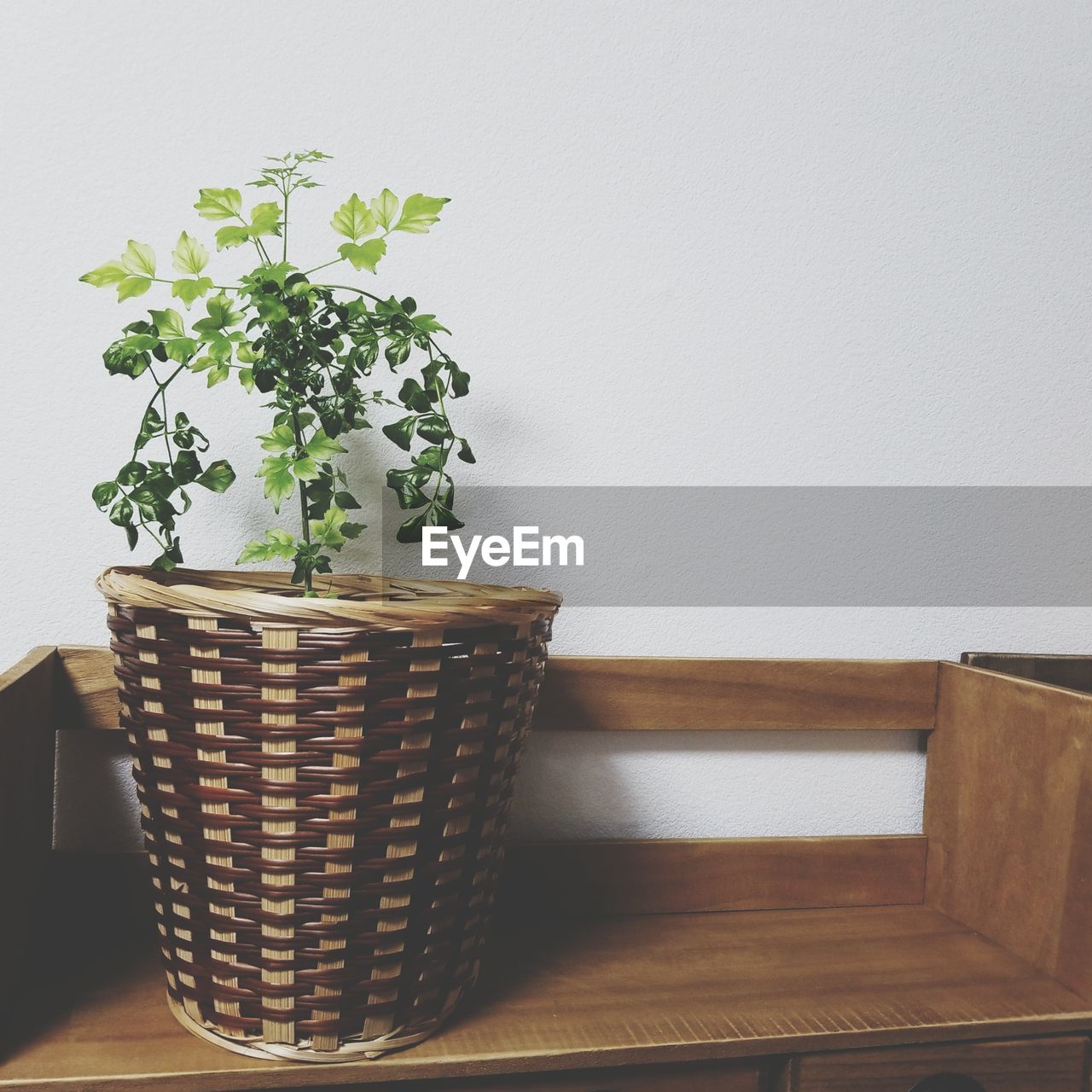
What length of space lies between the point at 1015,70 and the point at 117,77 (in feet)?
3.32

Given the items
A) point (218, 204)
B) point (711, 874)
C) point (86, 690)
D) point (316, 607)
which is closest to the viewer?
point (316, 607)

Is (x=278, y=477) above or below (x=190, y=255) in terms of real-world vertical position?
below

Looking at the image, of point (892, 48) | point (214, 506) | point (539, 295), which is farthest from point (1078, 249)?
point (214, 506)

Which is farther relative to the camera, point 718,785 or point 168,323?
point 718,785

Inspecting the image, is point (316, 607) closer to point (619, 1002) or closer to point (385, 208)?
point (385, 208)

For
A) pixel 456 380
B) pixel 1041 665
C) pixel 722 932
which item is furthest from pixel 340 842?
pixel 1041 665

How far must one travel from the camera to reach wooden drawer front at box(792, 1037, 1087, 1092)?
76 cm

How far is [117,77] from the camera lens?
93 centimetres

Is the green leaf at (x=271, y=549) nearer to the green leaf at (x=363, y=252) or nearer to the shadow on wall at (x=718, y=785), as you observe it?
the green leaf at (x=363, y=252)

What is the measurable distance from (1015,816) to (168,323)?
0.90 meters

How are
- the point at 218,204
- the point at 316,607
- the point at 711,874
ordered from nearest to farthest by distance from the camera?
the point at 316,607 < the point at 218,204 < the point at 711,874

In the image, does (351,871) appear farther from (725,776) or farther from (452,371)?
(725,776)

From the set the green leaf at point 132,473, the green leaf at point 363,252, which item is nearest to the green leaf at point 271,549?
the green leaf at point 132,473

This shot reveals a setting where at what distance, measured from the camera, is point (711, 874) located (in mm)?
1031
